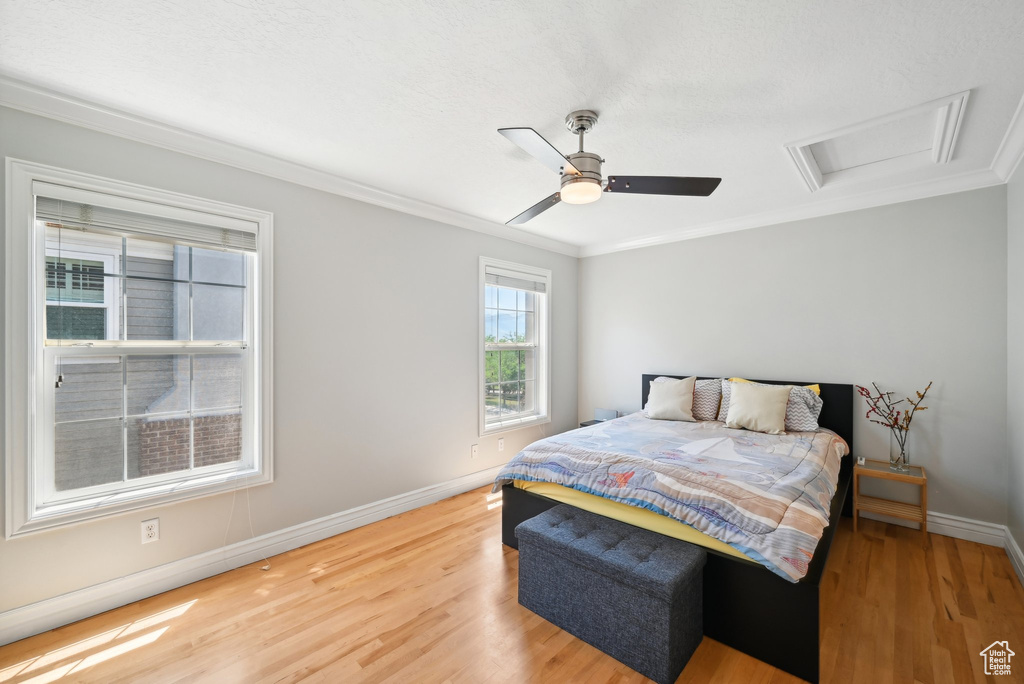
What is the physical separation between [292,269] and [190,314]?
64 cm

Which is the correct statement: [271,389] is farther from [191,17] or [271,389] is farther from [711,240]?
[711,240]

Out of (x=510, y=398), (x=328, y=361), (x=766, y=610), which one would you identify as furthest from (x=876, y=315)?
(x=328, y=361)

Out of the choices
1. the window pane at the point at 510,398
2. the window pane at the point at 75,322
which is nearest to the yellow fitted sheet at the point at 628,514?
the window pane at the point at 510,398

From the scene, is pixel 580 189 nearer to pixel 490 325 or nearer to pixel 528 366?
pixel 490 325

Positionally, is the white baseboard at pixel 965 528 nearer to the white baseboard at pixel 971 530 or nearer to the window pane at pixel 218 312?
the white baseboard at pixel 971 530

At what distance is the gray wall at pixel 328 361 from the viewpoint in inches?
84.0

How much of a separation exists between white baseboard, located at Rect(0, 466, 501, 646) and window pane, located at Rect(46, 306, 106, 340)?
4.18 ft

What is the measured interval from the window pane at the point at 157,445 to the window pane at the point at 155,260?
81 cm

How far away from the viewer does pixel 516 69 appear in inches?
72.6

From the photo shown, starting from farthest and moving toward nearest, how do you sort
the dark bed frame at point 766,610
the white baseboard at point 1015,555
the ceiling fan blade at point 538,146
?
the white baseboard at point 1015,555, the ceiling fan blade at point 538,146, the dark bed frame at point 766,610

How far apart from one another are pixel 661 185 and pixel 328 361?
7.98 ft

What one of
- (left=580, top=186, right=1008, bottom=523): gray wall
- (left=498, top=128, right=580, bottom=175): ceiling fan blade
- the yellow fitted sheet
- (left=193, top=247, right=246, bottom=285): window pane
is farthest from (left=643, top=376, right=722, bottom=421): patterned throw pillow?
(left=193, top=247, right=246, bottom=285): window pane

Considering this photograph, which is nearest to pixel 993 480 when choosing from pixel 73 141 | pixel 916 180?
pixel 916 180

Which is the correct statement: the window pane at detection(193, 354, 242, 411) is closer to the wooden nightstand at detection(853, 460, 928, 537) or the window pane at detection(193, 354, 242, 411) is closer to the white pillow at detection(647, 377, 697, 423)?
the white pillow at detection(647, 377, 697, 423)
